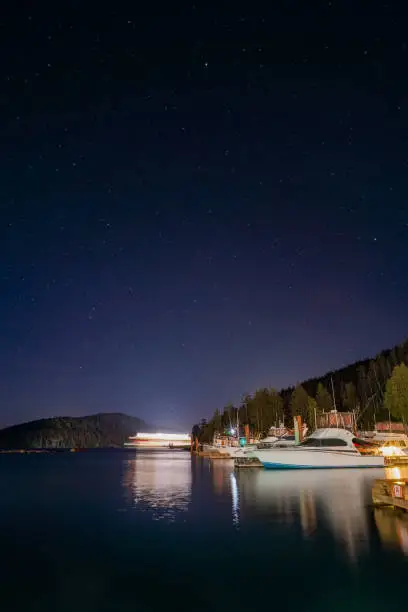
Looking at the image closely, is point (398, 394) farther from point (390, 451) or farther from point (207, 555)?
point (207, 555)

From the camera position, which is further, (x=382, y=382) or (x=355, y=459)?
(x=382, y=382)

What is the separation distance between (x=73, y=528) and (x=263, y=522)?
13447mm

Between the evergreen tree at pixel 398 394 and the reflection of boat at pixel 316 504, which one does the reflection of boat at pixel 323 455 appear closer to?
the reflection of boat at pixel 316 504

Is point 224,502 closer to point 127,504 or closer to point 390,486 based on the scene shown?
point 127,504

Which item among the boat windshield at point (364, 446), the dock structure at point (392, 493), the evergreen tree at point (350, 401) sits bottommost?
the dock structure at point (392, 493)

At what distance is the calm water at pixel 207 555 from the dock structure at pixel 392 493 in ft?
2.99

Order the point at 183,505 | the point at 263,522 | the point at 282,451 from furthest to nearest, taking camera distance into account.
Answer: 1. the point at 282,451
2. the point at 183,505
3. the point at 263,522

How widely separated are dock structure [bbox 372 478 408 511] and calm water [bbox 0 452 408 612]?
35.8 inches

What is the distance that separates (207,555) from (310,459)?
190ft

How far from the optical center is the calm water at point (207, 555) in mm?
18859

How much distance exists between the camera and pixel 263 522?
Result: 3422 centimetres

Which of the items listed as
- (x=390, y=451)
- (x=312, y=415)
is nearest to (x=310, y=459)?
(x=390, y=451)

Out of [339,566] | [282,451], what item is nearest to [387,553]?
[339,566]

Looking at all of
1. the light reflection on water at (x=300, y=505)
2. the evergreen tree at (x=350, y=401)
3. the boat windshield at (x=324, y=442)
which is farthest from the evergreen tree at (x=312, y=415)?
the light reflection on water at (x=300, y=505)
